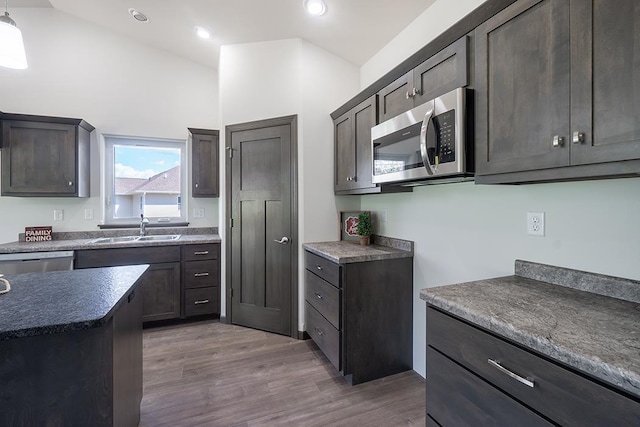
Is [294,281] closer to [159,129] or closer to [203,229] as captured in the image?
[203,229]

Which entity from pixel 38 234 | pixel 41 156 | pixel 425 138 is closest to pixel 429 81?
pixel 425 138

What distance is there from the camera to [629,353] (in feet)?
2.43

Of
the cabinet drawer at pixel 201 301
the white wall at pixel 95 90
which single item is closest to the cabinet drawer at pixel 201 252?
the cabinet drawer at pixel 201 301

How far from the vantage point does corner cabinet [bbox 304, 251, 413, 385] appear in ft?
6.89

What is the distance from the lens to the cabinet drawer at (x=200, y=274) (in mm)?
3238

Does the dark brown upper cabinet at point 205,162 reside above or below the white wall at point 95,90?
below

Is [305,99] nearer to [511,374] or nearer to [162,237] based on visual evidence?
[162,237]

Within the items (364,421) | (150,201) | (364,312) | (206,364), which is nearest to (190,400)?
(206,364)

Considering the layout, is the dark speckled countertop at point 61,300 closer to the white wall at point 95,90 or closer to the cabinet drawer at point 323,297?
the cabinet drawer at point 323,297

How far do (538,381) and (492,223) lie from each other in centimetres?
99

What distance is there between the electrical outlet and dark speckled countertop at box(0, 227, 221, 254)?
9.49 feet

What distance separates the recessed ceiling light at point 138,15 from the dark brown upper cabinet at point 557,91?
3.23 m

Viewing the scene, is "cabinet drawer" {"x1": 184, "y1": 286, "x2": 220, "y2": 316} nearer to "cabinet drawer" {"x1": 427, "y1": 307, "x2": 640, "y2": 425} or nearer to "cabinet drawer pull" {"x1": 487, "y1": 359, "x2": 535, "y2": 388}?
"cabinet drawer" {"x1": 427, "y1": 307, "x2": 640, "y2": 425}

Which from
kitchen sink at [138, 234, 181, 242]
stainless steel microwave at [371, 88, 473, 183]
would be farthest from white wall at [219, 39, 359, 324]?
kitchen sink at [138, 234, 181, 242]
